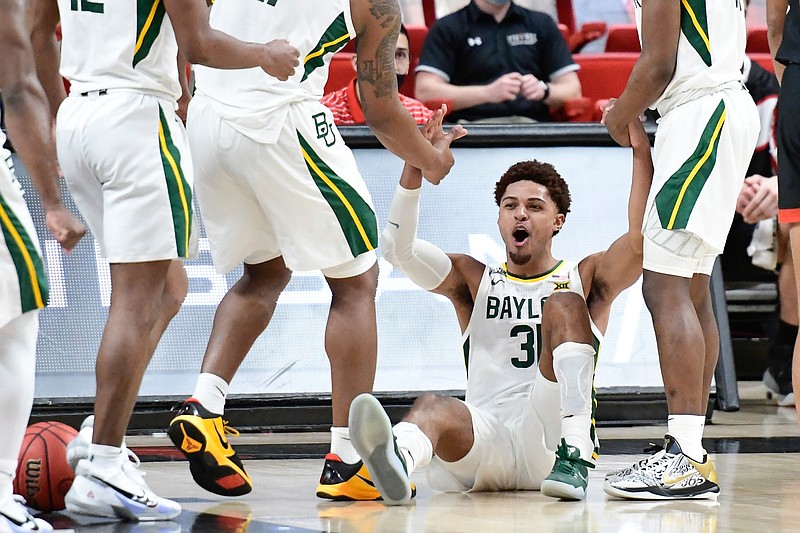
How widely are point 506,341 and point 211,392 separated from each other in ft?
3.76

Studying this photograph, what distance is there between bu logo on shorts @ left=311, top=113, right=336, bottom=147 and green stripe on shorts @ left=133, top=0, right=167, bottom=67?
0.67 m

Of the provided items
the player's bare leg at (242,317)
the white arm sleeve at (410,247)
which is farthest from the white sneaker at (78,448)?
the white arm sleeve at (410,247)

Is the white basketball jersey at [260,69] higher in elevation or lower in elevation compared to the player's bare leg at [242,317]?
higher

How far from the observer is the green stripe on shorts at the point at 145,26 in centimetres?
392

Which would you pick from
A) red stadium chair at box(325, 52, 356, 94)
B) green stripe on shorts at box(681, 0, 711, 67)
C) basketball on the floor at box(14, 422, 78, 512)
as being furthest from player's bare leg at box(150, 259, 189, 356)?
red stadium chair at box(325, 52, 356, 94)

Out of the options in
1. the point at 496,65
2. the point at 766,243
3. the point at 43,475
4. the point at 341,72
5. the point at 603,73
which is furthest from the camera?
the point at 603,73

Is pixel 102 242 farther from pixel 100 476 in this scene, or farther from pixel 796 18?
pixel 796 18

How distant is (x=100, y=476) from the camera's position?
380cm

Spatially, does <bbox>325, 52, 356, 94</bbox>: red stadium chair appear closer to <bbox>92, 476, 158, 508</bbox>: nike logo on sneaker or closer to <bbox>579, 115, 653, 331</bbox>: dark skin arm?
<bbox>579, 115, 653, 331</bbox>: dark skin arm

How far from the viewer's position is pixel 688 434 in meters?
4.39

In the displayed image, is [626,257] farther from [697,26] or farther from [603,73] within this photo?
[603,73]

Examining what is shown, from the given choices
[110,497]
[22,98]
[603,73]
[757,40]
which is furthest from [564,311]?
[757,40]

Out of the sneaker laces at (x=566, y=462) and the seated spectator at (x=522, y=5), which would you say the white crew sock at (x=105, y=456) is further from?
the seated spectator at (x=522, y=5)

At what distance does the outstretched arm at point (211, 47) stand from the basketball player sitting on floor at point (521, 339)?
105 cm
